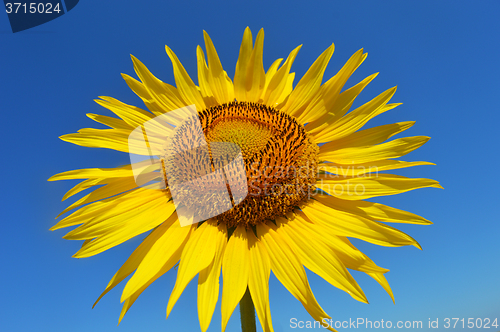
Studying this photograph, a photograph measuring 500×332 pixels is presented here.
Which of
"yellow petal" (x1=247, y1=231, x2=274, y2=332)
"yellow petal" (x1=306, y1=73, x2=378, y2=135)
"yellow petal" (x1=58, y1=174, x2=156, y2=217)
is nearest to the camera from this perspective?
"yellow petal" (x1=247, y1=231, x2=274, y2=332)

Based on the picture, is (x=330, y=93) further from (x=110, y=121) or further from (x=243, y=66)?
(x=110, y=121)

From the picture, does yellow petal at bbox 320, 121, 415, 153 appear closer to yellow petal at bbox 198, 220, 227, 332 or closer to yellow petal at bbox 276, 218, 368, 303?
yellow petal at bbox 276, 218, 368, 303

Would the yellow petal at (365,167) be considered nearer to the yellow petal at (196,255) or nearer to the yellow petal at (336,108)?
the yellow petal at (336,108)

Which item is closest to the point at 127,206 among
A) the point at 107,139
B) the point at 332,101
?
the point at 107,139

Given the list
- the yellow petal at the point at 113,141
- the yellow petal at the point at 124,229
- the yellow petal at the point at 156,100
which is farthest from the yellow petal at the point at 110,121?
the yellow petal at the point at 124,229

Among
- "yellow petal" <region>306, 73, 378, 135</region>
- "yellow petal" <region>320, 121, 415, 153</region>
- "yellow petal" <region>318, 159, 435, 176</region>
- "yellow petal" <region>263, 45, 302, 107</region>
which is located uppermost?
"yellow petal" <region>263, 45, 302, 107</region>

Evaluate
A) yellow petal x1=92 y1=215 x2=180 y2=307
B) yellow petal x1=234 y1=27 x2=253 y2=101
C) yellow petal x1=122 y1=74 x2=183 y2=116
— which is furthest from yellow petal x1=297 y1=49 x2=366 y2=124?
yellow petal x1=92 y1=215 x2=180 y2=307

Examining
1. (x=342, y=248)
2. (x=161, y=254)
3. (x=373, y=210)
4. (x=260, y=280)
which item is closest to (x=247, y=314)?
(x=260, y=280)
